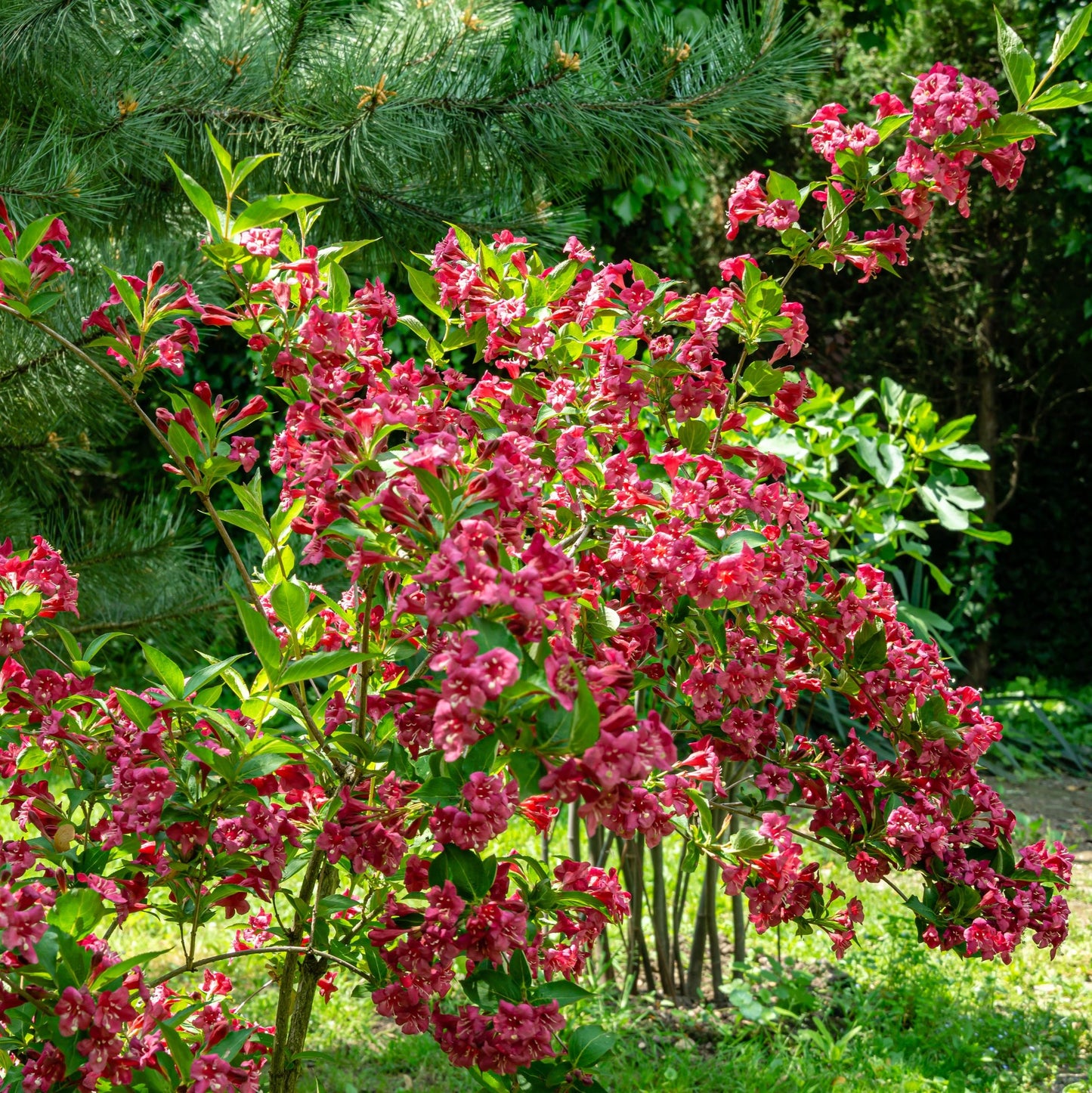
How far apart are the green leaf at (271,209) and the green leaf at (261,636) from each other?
0.40 meters

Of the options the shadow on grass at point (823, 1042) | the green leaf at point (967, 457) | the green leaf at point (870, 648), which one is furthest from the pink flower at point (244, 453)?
the green leaf at point (967, 457)

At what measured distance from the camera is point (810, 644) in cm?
155

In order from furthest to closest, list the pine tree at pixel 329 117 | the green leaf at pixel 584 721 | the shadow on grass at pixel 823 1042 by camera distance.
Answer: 1. the pine tree at pixel 329 117
2. the shadow on grass at pixel 823 1042
3. the green leaf at pixel 584 721

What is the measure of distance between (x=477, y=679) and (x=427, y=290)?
797mm

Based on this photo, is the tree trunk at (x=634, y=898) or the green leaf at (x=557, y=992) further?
the tree trunk at (x=634, y=898)

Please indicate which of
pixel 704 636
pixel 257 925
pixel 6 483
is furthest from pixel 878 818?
pixel 6 483

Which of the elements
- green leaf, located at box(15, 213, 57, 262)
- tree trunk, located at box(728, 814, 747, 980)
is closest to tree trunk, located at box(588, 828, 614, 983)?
tree trunk, located at box(728, 814, 747, 980)

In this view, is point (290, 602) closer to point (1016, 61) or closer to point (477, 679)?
point (477, 679)

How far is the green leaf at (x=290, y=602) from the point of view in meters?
1.10

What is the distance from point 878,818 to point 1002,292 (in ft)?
17.4

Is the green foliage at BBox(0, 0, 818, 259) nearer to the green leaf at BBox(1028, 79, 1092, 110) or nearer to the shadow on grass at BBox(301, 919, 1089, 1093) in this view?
the green leaf at BBox(1028, 79, 1092, 110)

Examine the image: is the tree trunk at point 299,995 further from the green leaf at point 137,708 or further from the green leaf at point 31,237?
the green leaf at point 31,237

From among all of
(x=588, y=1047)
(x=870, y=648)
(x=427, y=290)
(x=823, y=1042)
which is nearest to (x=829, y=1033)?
(x=823, y=1042)

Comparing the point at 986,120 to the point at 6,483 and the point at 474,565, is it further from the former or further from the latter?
the point at 6,483
